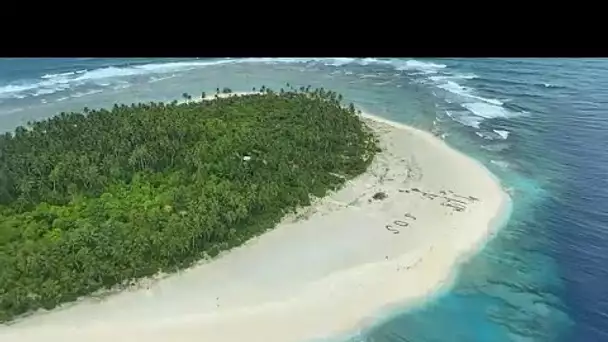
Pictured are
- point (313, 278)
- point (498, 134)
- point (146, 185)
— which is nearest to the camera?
point (313, 278)

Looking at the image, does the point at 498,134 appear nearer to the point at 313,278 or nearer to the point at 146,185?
the point at 313,278

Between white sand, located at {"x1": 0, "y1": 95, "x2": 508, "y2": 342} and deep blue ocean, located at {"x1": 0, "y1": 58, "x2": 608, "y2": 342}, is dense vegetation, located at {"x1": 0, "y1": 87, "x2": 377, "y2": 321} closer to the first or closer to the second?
white sand, located at {"x1": 0, "y1": 95, "x2": 508, "y2": 342}

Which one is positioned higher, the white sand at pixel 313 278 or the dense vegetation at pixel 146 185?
the dense vegetation at pixel 146 185

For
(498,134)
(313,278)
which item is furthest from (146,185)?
(498,134)

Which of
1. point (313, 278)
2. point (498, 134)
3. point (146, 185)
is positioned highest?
point (498, 134)

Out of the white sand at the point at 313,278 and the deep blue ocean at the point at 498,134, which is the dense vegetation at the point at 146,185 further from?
the deep blue ocean at the point at 498,134

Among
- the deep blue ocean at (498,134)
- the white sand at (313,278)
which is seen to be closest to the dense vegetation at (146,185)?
the white sand at (313,278)

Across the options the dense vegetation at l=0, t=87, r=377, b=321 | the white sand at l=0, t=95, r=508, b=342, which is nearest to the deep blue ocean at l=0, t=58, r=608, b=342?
the white sand at l=0, t=95, r=508, b=342

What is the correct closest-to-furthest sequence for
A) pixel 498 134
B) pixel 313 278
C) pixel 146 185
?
pixel 313 278 < pixel 146 185 < pixel 498 134
